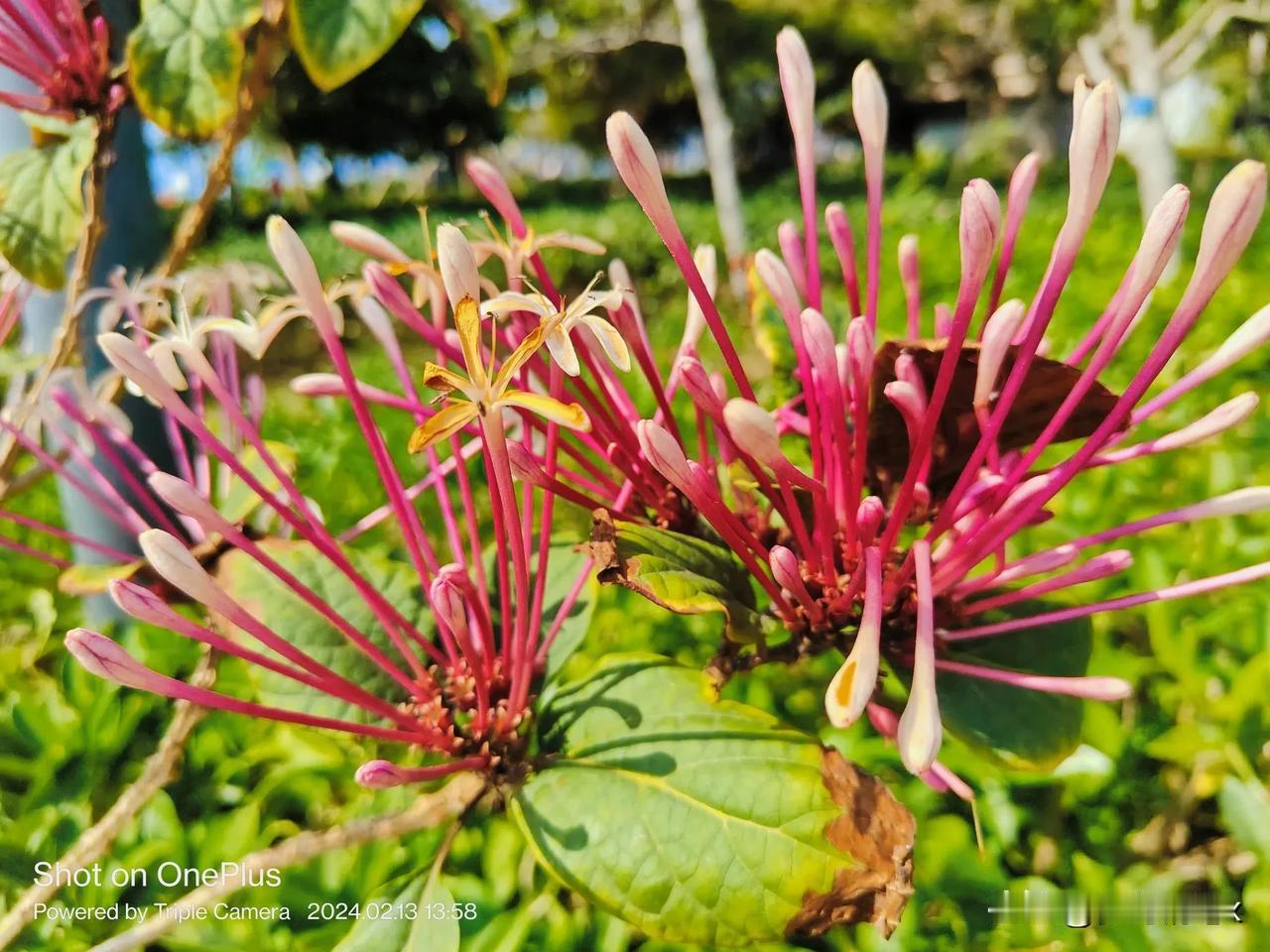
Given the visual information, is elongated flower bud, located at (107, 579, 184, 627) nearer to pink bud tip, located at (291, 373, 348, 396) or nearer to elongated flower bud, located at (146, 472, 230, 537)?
elongated flower bud, located at (146, 472, 230, 537)

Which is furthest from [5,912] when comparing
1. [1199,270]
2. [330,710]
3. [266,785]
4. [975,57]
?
[975,57]

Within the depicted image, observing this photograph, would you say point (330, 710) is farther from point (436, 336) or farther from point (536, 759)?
point (436, 336)

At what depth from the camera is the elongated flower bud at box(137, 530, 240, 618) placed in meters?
0.42

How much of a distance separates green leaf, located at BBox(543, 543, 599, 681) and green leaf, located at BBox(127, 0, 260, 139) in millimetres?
398

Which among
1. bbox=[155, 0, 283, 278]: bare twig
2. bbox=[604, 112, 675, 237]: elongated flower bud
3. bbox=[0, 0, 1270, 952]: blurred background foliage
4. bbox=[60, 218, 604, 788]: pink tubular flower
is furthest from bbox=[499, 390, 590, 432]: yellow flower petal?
bbox=[155, 0, 283, 278]: bare twig

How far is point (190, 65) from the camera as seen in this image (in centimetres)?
61

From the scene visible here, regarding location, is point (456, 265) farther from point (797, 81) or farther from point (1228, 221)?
point (1228, 221)

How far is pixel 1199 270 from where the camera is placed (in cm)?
44

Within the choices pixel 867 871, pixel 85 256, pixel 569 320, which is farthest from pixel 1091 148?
pixel 85 256

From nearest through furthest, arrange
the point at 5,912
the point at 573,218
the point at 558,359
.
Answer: the point at 558,359 < the point at 5,912 < the point at 573,218

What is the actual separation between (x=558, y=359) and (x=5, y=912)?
0.66m

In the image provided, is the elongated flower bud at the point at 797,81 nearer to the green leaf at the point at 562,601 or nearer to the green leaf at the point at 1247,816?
the green leaf at the point at 562,601

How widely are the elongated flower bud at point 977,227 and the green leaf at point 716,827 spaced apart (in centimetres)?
27

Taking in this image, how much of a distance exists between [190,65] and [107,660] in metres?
0.42
